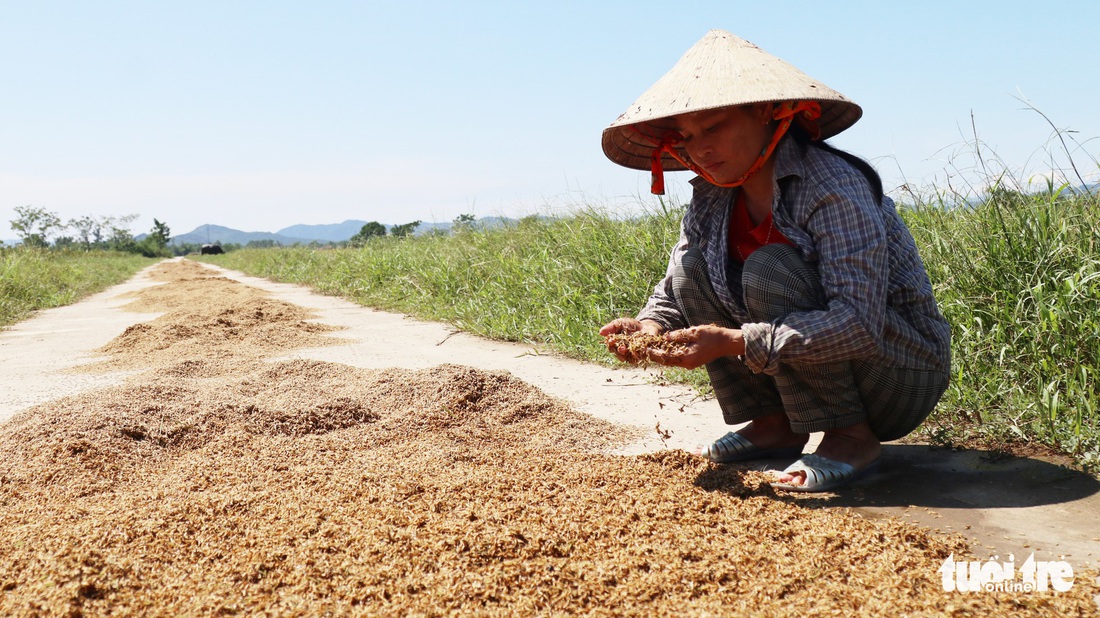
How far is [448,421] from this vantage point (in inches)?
110

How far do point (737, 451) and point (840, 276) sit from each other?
0.73 meters

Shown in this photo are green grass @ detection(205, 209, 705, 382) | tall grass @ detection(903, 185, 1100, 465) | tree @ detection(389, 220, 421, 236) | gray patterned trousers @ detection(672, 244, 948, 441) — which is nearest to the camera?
gray patterned trousers @ detection(672, 244, 948, 441)

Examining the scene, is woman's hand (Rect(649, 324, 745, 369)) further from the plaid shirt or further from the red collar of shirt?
the red collar of shirt

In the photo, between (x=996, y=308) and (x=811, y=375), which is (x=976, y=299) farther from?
(x=811, y=375)

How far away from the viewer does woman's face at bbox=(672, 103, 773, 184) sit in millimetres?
2012

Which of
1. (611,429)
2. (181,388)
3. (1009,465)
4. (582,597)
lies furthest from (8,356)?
(1009,465)

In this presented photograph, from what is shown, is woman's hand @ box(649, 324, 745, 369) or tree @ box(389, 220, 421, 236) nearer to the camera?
woman's hand @ box(649, 324, 745, 369)

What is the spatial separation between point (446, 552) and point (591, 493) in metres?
0.49

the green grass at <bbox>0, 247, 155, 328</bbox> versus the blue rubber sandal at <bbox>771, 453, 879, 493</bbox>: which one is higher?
the green grass at <bbox>0, 247, 155, 328</bbox>

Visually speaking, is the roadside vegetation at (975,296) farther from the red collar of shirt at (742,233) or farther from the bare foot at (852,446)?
the red collar of shirt at (742,233)

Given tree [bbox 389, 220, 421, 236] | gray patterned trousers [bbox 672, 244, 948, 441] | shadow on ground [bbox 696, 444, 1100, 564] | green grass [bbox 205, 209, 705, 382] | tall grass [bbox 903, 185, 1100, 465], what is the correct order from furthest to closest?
tree [bbox 389, 220, 421, 236] < green grass [bbox 205, 209, 705, 382] < tall grass [bbox 903, 185, 1100, 465] < gray patterned trousers [bbox 672, 244, 948, 441] < shadow on ground [bbox 696, 444, 1100, 564]

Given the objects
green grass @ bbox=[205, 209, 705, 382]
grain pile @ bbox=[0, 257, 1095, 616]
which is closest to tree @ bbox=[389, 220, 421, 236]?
green grass @ bbox=[205, 209, 705, 382]

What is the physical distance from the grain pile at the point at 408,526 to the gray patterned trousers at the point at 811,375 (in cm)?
26

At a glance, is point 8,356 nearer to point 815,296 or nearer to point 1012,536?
point 815,296
